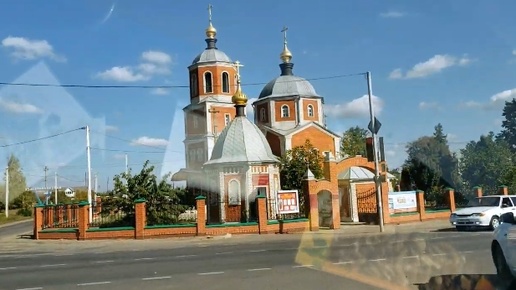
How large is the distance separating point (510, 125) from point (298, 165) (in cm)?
5715

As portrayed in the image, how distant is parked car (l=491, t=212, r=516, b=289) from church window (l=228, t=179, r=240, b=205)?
935 inches

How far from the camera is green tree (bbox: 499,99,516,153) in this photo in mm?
80125

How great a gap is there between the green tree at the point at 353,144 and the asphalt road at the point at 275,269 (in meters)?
33.4

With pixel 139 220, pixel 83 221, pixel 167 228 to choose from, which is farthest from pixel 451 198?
pixel 83 221

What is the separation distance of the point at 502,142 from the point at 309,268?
79782mm

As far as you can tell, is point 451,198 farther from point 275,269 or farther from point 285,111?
point 275,269

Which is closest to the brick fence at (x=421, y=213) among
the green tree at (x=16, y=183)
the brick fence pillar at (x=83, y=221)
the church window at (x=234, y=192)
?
the church window at (x=234, y=192)

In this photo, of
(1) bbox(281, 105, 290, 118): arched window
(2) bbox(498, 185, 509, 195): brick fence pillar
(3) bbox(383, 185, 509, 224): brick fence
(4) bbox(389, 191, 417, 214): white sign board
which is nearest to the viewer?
(3) bbox(383, 185, 509, 224): brick fence

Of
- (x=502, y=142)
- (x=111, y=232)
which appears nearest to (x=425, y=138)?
(x=502, y=142)

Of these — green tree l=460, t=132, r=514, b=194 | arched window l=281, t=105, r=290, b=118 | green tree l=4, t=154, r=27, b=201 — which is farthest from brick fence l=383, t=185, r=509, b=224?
green tree l=4, t=154, r=27, b=201

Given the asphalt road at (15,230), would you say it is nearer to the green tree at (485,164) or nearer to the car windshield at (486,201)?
the car windshield at (486,201)

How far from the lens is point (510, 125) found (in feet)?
272

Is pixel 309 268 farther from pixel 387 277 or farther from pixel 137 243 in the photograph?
pixel 137 243

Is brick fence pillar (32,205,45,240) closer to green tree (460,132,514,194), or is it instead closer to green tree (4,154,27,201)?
green tree (4,154,27,201)
